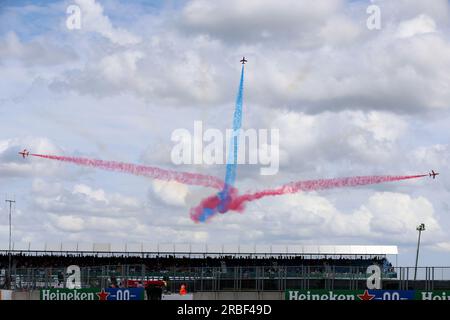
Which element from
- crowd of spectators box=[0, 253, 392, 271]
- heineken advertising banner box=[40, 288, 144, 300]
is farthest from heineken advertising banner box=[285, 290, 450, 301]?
crowd of spectators box=[0, 253, 392, 271]

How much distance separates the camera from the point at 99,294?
146ft

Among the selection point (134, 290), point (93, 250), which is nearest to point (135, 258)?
point (93, 250)

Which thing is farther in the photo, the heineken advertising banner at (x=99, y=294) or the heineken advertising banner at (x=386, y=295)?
the heineken advertising banner at (x=99, y=294)

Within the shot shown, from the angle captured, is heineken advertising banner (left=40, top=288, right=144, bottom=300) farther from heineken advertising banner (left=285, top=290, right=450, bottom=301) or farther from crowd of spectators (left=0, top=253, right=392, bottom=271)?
crowd of spectators (left=0, top=253, right=392, bottom=271)

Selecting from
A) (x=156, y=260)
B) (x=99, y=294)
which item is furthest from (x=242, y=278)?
(x=156, y=260)

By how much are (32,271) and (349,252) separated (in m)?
82.5

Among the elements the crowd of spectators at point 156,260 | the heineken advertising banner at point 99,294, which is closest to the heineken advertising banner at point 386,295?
the heineken advertising banner at point 99,294

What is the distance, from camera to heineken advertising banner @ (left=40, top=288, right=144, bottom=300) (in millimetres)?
43875

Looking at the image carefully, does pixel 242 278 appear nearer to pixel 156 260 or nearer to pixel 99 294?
pixel 99 294

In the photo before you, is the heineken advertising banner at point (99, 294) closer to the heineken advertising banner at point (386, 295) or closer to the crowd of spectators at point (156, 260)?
the heineken advertising banner at point (386, 295)

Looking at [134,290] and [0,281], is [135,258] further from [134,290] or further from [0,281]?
[134,290]

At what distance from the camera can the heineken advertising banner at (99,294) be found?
43.9m

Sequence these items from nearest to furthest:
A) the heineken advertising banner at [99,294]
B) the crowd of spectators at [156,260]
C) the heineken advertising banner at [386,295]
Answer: the heineken advertising banner at [386,295]
the heineken advertising banner at [99,294]
the crowd of spectators at [156,260]
